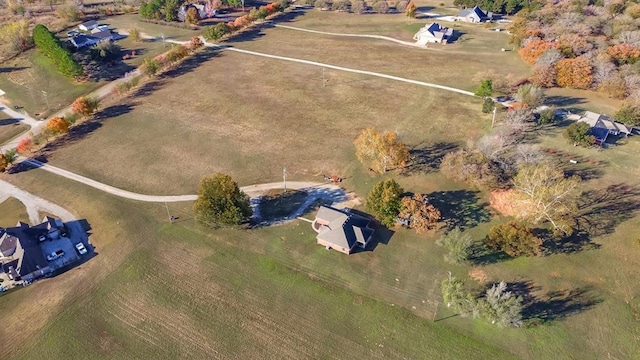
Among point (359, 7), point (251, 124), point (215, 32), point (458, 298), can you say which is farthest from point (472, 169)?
point (359, 7)

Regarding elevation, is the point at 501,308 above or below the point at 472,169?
below

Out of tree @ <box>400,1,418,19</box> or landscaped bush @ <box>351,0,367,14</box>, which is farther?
landscaped bush @ <box>351,0,367,14</box>

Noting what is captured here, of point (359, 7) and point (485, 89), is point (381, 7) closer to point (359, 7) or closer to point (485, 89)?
point (359, 7)

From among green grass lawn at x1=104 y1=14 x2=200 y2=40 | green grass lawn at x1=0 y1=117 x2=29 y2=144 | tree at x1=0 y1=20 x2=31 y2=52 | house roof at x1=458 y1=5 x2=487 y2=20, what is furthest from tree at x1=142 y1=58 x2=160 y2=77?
house roof at x1=458 y1=5 x2=487 y2=20

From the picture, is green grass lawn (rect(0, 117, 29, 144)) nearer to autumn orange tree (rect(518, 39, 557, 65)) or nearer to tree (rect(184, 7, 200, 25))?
tree (rect(184, 7, 200, 25))

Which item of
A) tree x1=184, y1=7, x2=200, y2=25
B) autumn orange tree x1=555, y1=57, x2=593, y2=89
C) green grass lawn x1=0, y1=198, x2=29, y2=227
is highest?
tree x1=184, y1=7, x2=200, y2=25

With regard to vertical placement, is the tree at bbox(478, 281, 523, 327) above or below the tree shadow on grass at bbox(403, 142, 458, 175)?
below
